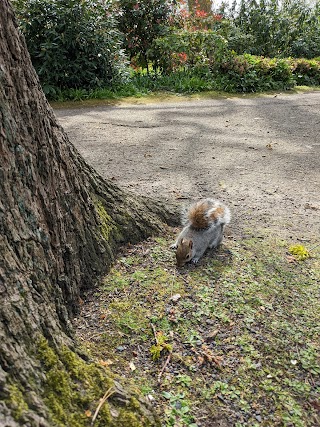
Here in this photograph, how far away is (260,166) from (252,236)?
1945 millimetres

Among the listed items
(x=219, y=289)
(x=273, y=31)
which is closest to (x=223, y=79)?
(x=273, y=31)

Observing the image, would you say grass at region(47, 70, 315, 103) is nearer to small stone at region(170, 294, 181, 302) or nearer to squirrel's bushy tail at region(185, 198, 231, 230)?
squirrel's bushy tail at region(185, 198, 231, 230)

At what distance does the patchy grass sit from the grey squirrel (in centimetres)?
15

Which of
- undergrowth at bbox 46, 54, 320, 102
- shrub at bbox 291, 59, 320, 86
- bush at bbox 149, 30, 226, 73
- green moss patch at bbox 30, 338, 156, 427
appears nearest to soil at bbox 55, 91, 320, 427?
green moss patch at bbox 30, 338, 156, 427

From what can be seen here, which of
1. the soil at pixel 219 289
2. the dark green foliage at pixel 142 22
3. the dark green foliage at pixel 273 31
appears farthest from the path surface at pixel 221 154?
the dark green foliage at pixel 273 31

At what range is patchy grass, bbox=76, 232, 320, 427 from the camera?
74.0 inches

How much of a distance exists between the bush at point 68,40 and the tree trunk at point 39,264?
7.03m

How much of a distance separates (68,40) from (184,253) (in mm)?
7221

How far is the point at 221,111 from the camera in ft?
Answer: 27.5

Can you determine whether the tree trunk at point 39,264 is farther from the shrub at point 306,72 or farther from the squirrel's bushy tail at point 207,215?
the shrub at point 306,72

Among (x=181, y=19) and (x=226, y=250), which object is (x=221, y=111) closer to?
(x=181, y=19)

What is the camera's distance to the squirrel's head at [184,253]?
2.74 meters

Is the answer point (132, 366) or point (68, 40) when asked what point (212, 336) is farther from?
point (68, 40)

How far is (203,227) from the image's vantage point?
10.3 ft
